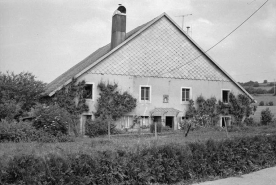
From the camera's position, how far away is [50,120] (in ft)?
60.9

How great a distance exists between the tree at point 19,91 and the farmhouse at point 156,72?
1851 mm

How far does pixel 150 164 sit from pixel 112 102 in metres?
16.6

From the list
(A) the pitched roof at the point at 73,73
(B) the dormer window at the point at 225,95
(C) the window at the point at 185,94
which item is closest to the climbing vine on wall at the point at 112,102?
(A) the pitched roof at the point at 73,73

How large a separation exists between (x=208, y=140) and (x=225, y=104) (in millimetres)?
19501

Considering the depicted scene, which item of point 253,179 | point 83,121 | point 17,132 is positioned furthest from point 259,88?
point 253,179

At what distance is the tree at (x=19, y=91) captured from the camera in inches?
848

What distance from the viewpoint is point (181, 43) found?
27.6 meters

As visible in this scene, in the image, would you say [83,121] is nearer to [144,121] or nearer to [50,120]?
[144,121]

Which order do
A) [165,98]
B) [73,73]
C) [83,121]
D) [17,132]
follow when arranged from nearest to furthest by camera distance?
[17,132] → [83,121] → [165,98] → [73,73]

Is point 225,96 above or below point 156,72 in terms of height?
below

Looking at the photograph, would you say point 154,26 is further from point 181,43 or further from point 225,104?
point 225,104

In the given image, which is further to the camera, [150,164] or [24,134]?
[24,134]

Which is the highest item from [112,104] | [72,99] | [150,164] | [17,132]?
[72,99]

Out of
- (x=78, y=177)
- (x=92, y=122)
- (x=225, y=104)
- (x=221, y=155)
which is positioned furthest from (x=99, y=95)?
(x=78, y=177)
